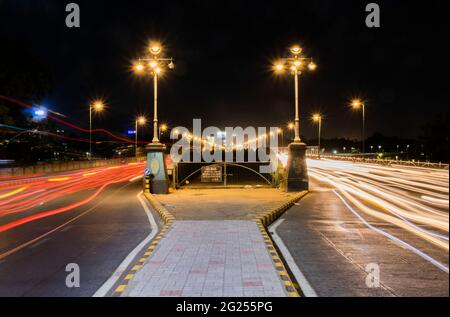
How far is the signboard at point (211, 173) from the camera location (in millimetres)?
27141

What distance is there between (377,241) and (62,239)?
7996 mm

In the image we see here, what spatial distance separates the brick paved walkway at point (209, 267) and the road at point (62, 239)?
854 millimetres

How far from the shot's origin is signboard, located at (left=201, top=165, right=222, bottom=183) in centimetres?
2714

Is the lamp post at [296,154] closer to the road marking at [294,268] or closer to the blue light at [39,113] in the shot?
the road marking at [294,268]

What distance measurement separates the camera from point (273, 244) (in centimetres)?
1054

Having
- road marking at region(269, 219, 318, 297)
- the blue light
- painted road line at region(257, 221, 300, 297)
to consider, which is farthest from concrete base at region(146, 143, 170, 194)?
the blue light

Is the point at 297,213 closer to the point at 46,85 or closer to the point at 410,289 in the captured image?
the point at 410,289

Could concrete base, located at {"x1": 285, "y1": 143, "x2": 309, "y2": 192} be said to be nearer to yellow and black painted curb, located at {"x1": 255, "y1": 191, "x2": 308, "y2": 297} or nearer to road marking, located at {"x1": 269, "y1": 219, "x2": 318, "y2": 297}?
yellow and black painted curb, located at {"x1": 255, "y1": 191, "x2": 308, "y2": 297}

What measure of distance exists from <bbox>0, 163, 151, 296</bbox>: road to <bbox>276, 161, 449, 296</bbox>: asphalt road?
3.96m

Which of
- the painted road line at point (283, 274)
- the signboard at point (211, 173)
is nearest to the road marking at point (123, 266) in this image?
the painted road line at point (283, 274)

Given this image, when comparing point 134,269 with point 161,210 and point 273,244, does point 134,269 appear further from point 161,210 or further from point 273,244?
point 161,210

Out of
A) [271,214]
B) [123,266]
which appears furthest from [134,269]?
[271,214]
